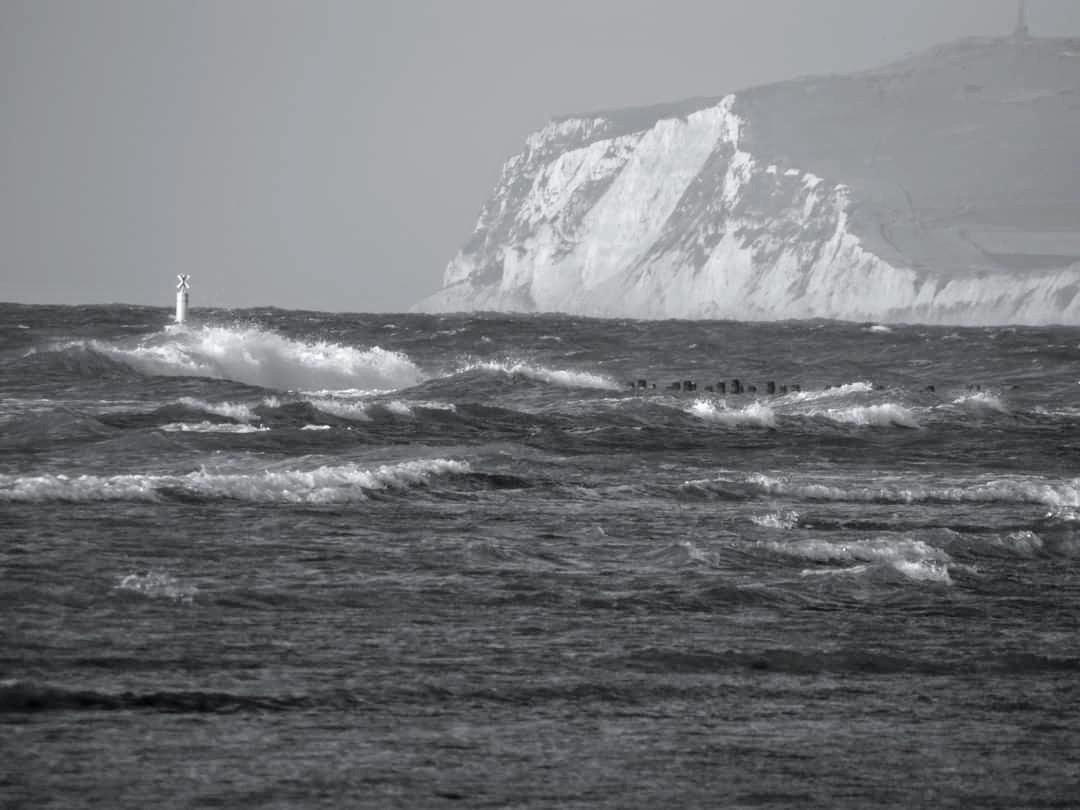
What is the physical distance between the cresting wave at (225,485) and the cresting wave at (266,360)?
31.8 meters

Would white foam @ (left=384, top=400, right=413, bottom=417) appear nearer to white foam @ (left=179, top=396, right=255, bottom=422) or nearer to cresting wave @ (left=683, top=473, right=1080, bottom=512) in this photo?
white foam @ (left=179, top=396, right=255, bottom=422)

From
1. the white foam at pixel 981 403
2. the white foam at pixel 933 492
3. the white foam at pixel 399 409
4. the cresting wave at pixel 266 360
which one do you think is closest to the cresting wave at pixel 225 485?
the white foam at pixel 933 492

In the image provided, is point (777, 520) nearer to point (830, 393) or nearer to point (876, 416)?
point (876, 416)

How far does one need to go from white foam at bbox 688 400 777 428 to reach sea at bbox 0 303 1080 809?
5748 millimetres

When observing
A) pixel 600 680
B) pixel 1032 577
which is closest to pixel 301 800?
pixel 600 680

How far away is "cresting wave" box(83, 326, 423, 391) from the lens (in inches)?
2239

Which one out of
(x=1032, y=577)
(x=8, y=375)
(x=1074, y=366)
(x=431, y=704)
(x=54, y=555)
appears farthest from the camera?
(x=1074, y=366)

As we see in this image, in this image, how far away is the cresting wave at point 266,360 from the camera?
187 ft

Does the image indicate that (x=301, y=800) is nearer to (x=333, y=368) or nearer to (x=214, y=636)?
(x=214, y=636)

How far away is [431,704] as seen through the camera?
1195 cm

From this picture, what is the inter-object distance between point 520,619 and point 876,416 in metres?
28.8

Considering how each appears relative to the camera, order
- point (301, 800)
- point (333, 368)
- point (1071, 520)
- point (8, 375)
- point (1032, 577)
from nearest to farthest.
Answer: point (301, 800)
point (1032, 577)
point (1071, 520)
point (8, 375)
point (333, 368)

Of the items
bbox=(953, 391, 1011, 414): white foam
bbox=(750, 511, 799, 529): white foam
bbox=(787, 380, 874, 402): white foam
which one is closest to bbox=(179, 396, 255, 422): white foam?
bbox=(750, 511, 799, 529): white foam

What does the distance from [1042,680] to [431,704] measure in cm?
487
